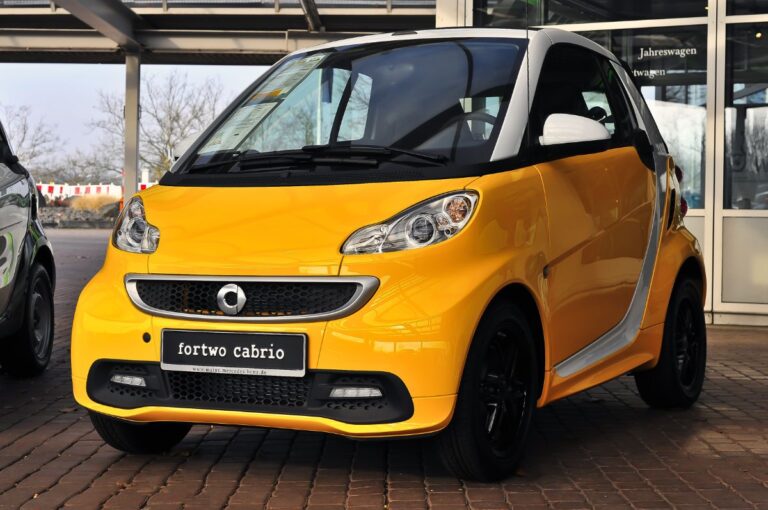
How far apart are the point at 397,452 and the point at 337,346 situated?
1.15 metres

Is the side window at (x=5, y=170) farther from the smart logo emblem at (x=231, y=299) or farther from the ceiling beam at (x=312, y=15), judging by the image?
the ceiling beam at (x=312, y=15)

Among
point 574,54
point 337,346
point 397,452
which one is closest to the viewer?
point 337,346

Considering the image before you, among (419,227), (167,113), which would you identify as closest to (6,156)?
(419,227)

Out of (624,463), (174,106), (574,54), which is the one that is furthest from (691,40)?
(174,106)

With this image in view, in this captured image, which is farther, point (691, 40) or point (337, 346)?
point (691, 40)

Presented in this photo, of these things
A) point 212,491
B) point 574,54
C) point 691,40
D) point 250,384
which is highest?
point 691,40

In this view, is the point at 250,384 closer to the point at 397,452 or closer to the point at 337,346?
the point at 337,346

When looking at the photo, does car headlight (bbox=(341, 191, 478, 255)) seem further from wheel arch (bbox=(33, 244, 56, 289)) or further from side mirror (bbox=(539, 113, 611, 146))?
wheel arch (bbox=(33, 244, 56, 289))

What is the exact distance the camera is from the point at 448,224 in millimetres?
4047

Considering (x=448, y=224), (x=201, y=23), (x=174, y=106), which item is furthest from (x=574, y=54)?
(x=174, y=106)

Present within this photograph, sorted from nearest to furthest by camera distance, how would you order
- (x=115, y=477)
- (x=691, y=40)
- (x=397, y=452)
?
(x=115, y=477) < (x=397, y=452) < (x=691, y=40)

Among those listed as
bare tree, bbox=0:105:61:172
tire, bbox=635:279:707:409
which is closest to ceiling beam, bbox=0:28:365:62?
tire, bbox=635:279:707:409

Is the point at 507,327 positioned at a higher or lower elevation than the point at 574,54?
lower

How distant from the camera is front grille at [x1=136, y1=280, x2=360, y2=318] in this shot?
3949 millimetres
